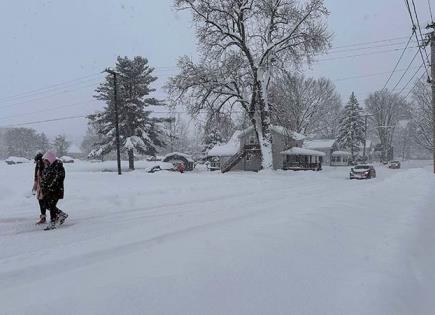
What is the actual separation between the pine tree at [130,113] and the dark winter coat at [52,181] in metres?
40.1

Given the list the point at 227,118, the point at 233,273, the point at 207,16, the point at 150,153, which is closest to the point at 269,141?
the point at 227,118

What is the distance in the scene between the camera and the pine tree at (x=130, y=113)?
49781 millimetres

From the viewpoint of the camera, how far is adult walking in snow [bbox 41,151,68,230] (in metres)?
8.98

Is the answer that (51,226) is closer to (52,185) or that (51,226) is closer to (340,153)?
(52,185)

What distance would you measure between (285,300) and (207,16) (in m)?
30.9

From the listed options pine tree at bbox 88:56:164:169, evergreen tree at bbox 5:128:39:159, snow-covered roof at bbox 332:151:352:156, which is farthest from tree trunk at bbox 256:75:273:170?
evergreen tree at bbox 5:128:39:159

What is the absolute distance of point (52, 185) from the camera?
9062 mm

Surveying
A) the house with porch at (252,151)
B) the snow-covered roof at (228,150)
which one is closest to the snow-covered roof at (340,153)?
the house with porch at (252,151)

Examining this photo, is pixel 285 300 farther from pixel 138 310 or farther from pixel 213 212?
pixel 213 212

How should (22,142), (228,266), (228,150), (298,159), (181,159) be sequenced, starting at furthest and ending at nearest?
(22,142), (181,159), (298,159), (228,150), (228,266)

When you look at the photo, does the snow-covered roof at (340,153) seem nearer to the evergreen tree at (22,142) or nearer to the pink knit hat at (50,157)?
the evergreen tree at (22,142)

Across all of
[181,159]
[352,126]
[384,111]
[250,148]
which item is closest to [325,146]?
[352,126]

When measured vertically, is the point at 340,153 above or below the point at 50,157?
above

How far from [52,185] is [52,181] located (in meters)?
0.09
